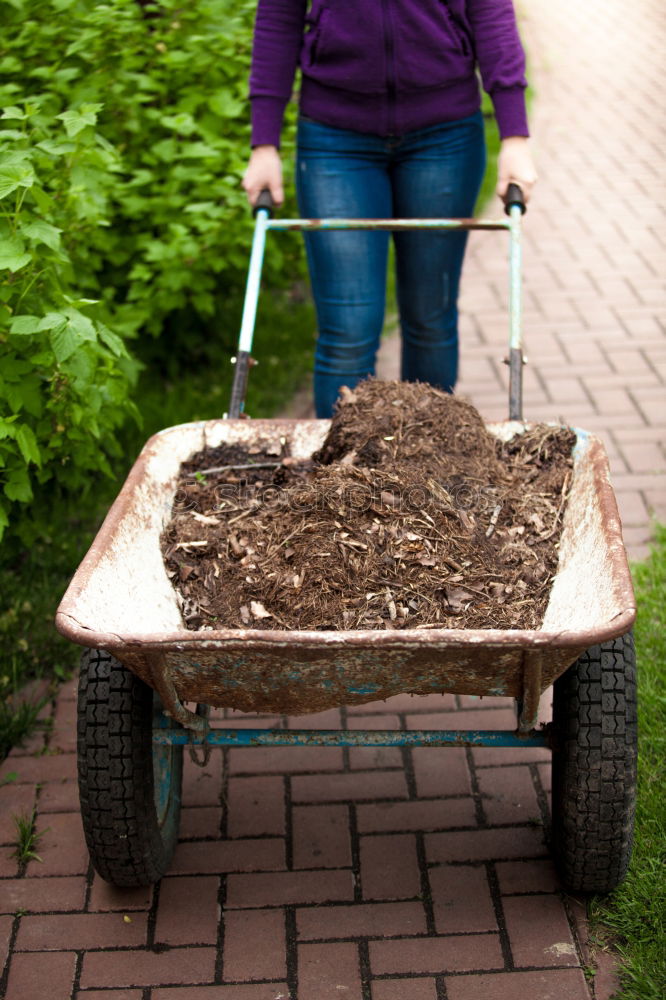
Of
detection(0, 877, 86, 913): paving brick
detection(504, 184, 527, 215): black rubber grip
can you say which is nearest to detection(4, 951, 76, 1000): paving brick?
detection(0, 877, 86, 913): paving brick

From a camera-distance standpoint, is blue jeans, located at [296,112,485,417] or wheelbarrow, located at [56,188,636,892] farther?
blue jeans, located at [296,112,485,417]

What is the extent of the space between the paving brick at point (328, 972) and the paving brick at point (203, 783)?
55cm

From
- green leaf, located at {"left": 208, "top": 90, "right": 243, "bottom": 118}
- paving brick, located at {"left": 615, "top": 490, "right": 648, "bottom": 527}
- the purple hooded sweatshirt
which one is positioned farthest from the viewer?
green leaf, located at {"left": 208, "top": 90, "right": 243, "bottom": 118}

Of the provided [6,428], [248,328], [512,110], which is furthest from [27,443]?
[512,110]

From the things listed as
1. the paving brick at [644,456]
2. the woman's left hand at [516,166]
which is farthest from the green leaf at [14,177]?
the paving brick at [644,456]

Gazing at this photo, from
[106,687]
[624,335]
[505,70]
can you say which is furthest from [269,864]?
[624,335]

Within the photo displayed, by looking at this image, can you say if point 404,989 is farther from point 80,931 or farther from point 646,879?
point 80,931

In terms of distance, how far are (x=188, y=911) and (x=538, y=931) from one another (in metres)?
0.80

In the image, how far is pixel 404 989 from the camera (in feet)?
7.69

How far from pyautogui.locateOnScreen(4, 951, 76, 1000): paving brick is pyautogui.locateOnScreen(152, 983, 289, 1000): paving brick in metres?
0.20

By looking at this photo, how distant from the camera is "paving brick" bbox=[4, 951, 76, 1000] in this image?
92.9 inches

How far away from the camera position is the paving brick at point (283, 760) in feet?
9.78

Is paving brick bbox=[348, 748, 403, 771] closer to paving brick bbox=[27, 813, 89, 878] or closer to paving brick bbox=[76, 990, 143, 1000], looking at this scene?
paving brick bbox=[27, 813, 89, 878]

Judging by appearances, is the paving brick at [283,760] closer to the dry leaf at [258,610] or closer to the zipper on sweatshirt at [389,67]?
the dry leaf at [258,610]
